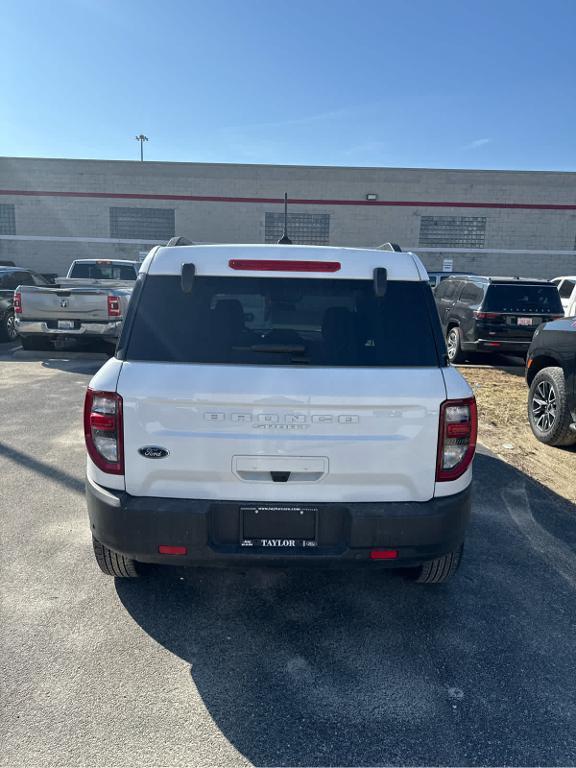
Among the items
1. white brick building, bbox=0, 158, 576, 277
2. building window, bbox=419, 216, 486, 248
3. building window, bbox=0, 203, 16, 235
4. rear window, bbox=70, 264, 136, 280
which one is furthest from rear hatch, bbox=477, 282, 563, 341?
building window, bbox=0, 203, 16, 235

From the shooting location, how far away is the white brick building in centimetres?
2567

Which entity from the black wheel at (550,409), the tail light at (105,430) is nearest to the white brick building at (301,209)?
the black wheel at (550,409)

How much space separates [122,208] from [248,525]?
2671cm

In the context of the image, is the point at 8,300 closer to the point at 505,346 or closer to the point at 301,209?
the point at 505,346

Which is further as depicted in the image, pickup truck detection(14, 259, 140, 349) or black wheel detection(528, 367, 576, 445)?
pickup truck detection(14, 259, 140, 349)

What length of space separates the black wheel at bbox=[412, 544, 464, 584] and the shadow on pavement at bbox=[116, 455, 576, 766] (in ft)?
0.49

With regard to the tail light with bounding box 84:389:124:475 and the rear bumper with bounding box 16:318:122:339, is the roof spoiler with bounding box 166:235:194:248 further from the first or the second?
the rear bumper with bounding box 16:318:122:339

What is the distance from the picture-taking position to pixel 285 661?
2617 millimetres

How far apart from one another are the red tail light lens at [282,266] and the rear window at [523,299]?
8.59 meters

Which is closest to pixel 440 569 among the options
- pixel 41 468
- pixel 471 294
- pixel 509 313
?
pixel 41 468

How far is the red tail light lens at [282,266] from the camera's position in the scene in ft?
9.00

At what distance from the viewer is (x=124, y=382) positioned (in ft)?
8.22

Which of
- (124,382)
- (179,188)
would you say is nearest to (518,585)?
(124,382)

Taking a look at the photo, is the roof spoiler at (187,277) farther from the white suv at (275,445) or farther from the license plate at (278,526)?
the license plate at (278,526)
